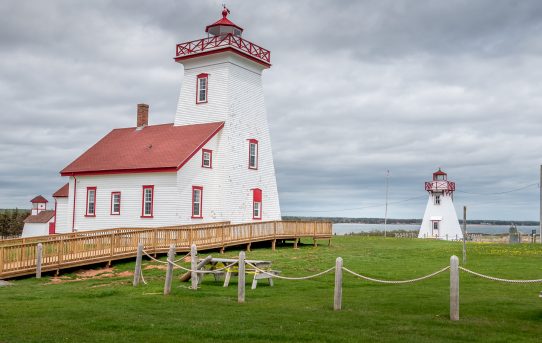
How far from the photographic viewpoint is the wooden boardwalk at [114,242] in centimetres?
2036

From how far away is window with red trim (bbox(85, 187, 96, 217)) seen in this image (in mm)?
36156

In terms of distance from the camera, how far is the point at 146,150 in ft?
117

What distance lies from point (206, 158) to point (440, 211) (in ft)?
120

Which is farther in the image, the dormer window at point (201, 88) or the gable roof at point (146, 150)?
the dormer window at point (201, 88)

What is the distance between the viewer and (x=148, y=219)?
33.3 metres

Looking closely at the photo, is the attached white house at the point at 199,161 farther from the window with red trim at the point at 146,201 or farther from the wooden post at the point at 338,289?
the wooden post at the point at 338,289

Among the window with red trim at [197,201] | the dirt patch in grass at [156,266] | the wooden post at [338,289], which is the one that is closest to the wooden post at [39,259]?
the dirt patch in grass at [156,266]

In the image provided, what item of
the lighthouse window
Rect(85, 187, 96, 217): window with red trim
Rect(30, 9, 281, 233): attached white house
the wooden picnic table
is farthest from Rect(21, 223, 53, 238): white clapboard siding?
the wooden picnic table

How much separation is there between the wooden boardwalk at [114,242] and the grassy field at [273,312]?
1128mm

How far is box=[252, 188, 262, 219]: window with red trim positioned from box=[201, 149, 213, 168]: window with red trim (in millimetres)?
3712

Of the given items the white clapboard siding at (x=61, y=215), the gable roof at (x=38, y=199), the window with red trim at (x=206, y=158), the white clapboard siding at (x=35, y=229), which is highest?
the window with red trim at (x=206, y=158)

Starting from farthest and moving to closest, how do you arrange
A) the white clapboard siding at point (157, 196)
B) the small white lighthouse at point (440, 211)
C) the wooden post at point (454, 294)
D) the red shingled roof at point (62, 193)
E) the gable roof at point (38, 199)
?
1. the gable roof at point (38, 199)
2. the small white lighthouse at point (440, 211)
3. the red shingled roof at point (62, 193)
4. the white clapboard siding at point (157, 196)
5. the wooden post at point (454, 294)

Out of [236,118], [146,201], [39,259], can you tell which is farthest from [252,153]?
[39,259]

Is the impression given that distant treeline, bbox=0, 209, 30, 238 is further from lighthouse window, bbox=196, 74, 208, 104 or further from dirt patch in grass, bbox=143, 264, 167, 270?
dirt patch in grass, bbox=143, 264, 167, 270
